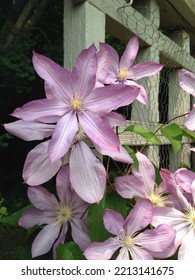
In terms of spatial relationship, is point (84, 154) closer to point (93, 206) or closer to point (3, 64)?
point (93, 206)

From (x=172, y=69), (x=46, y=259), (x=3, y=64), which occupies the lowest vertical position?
(x=46, y=259)

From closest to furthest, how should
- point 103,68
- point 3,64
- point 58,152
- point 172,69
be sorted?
point 58,152 < point 103,68 < point 172,69 < point 3,64

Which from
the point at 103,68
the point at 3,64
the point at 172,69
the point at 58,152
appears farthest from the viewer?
the point at 3,64

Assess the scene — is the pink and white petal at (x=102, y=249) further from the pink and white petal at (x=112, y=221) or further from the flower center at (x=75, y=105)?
the flower center at (x=75, y=105)

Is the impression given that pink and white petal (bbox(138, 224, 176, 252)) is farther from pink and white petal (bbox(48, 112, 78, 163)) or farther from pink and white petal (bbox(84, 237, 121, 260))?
pink and white petal (bbox(48, 112, 78, 163))

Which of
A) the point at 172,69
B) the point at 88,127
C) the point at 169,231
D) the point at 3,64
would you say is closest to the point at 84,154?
the point at 88,127

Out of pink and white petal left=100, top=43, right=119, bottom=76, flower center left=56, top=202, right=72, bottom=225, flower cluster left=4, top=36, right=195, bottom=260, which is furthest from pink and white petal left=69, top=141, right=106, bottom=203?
pink and white petal left=100, top=43, right=119, bottom=76

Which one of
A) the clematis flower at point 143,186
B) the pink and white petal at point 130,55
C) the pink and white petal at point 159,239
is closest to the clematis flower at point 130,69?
the pink and white petal at point 130,55
